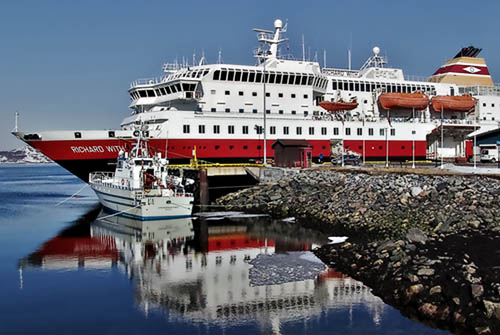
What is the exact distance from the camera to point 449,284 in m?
12.8

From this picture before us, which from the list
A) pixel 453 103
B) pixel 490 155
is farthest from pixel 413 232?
pixel 453 103

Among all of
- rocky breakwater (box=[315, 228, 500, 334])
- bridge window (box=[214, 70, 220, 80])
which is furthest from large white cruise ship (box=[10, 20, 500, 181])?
rocky breakwater (box=[315, 228, 500, 334])

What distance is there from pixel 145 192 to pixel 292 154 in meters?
13.5

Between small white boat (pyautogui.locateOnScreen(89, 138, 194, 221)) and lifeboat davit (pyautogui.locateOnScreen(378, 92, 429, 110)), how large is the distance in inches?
958

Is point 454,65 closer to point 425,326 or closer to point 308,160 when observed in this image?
point 308,160

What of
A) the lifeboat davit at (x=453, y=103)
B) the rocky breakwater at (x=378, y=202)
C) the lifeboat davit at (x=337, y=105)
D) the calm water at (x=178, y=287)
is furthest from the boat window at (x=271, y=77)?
the calm water at (x=178, y=287)

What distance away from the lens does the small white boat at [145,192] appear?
2834 centimetres

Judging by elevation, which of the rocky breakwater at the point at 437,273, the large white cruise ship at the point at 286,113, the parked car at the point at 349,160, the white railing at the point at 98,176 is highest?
the large white cruise ship at the point at 286,113

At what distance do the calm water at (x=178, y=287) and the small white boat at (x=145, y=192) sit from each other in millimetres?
2340

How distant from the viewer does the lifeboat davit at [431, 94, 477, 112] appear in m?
49.9

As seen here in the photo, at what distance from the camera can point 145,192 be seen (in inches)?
1137

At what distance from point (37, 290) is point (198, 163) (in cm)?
2367

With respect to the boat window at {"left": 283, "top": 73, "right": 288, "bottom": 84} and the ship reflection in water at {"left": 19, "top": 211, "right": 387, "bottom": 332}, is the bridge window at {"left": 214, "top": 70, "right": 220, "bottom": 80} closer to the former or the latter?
the boat window at {"left": 283, "top": 73, "right": 288, "bottom": 84}

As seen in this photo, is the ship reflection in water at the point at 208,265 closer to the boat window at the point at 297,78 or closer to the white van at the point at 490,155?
the boat window at the point at 297,78
